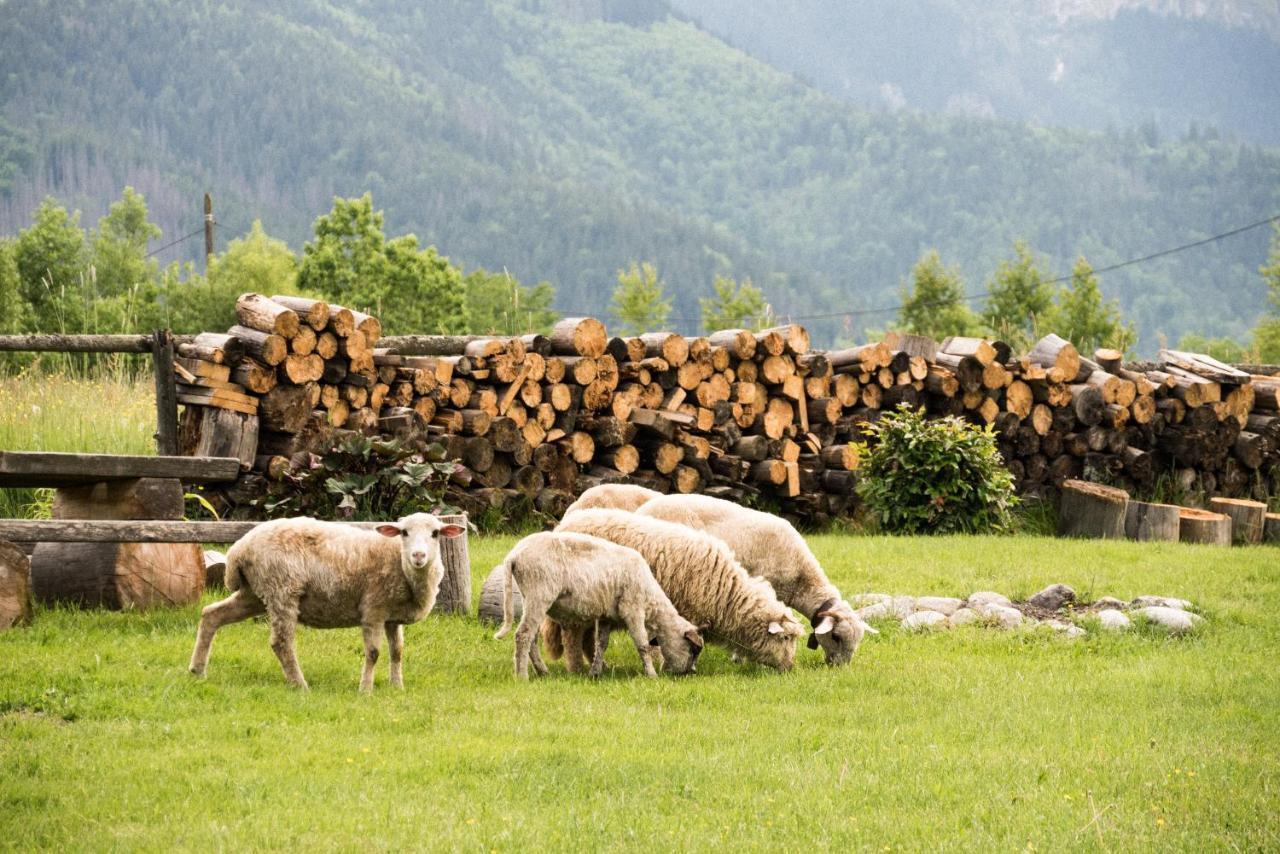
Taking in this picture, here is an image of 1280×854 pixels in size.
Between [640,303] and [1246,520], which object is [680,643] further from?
[640,303]

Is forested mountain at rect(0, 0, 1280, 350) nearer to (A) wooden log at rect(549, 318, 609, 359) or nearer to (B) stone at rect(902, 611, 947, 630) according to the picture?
(A) wooden log at rect(549, 318, 609, 359)

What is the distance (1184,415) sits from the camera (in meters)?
18.4

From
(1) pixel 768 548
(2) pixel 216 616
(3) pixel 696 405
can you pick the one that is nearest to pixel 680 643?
(1) pixel 768 548

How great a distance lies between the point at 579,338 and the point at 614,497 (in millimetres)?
5134

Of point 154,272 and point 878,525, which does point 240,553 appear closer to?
point 878,525

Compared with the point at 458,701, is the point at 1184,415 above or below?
above

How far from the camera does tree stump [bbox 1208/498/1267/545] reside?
15.5 m

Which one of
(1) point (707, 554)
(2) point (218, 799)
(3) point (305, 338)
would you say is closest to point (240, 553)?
(2) point (218, 799)

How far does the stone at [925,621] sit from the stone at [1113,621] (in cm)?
109

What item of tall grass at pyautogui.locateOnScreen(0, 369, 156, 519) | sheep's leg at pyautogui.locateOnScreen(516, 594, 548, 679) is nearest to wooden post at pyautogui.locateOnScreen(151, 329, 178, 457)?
tall grass at pyautogui.locateOnScreen(0, 369, 156, 519)

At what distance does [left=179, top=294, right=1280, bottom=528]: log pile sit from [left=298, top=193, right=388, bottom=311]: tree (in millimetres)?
34590

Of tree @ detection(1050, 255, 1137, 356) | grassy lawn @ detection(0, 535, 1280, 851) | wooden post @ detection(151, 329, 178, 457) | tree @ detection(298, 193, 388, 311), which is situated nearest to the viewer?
grassy lawn @ detection(0, 535, 1280, 851)

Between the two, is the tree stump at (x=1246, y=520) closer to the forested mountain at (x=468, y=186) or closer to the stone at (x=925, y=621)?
the stone at (x=925, y=621)

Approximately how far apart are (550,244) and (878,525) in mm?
128146
